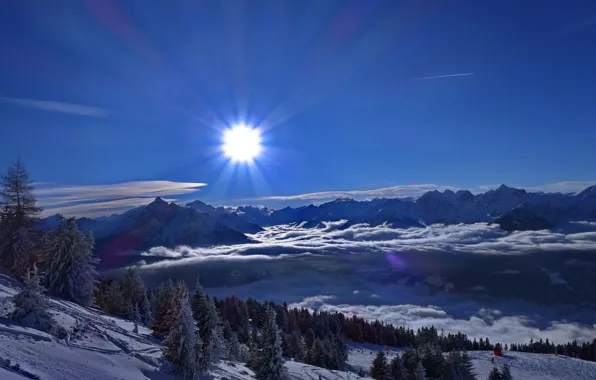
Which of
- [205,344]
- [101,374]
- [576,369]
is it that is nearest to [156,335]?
[205,344]

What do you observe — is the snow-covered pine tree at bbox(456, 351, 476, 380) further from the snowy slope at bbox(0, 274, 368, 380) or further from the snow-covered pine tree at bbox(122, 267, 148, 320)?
the snow-covered pine tree at bbox(122, 267, 148, 320)

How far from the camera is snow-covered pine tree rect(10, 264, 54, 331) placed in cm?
1955

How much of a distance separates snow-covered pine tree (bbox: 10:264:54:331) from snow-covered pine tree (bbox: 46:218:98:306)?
19.4 metres

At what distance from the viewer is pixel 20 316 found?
19.6 metres

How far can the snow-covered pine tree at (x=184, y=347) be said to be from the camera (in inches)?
921

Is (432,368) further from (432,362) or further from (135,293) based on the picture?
(135,293)

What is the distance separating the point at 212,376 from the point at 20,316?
1374cm

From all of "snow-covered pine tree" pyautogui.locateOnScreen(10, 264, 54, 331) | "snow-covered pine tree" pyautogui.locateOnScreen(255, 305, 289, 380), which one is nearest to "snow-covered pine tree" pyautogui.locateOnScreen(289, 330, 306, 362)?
"snow-covered pine tree" pyautogui.locateOnScreen(255, 305, 289, 380)

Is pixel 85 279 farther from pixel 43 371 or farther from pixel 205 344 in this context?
pixel 43 371

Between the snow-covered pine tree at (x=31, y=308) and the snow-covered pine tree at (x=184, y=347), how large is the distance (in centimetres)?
755

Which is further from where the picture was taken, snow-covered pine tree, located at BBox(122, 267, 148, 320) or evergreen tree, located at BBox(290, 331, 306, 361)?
evergreen tree, located at BBox(290, 331, 306, 361)

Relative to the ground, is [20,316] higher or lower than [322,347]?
higher

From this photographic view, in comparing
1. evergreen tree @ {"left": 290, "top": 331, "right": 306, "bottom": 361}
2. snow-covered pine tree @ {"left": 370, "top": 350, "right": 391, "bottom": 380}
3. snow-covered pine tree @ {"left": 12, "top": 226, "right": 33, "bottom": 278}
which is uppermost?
snow-covered pine tree @ {"left": 12, "top": 226, "right": 33, "bottom": 278}

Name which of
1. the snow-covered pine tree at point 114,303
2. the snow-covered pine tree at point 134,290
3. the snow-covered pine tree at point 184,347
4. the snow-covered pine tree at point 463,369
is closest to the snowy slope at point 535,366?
the snow-covered pine tree at point 463,369
